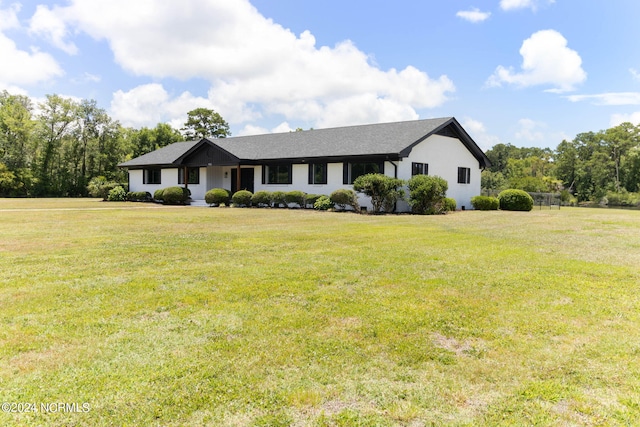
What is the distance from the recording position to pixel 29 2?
12.3 meters

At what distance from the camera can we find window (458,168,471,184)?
1028 inches

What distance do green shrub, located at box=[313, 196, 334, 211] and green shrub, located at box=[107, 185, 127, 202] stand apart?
740 inches

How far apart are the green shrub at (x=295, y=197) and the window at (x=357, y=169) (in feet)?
8.39

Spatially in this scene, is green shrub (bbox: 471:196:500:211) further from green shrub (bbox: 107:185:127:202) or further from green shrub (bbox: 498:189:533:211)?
green shrub (bbox: 107:185:127:202)

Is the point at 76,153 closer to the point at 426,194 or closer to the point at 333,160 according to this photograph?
the point at 333,160

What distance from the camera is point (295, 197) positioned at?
23.2 metres

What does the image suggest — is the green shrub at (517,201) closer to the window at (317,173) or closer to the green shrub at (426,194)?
the green shrub at (426,194)

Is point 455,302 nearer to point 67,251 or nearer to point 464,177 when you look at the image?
point 67,251

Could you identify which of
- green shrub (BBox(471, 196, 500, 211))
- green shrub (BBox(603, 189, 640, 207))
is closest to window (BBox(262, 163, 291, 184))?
green shrub (BBox(471, 196, 500, 211))

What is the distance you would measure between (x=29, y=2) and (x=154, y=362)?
13973 mm

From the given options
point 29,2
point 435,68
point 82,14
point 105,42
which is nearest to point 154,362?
point 29,2

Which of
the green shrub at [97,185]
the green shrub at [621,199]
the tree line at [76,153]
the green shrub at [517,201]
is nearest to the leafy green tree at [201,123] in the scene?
the tree line at [76,153]

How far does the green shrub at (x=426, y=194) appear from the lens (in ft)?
64.7

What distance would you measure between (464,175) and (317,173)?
9.99 m
